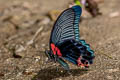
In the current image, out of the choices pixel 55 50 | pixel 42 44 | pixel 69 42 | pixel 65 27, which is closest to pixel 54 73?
pixel 55 50

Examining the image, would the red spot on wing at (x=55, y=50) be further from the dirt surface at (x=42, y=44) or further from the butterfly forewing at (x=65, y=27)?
the dirt surface at (x=42, y=44)

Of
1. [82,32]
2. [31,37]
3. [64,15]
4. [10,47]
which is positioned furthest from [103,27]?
[64,15]

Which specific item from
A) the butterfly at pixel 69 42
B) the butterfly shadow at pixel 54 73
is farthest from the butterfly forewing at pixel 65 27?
the butterfly shadow at pixel 54 73

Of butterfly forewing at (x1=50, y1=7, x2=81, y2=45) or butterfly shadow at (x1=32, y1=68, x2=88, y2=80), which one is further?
butterfly shadow at (x1=32, y1=68, x2=88, y2=80)

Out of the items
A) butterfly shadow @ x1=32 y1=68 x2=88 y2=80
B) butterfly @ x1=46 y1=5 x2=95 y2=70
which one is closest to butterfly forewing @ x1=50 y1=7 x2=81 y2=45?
butterfly @ x1=46 y1=5 x2=95 y2=70

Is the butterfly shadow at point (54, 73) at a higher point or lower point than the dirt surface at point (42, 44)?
lower

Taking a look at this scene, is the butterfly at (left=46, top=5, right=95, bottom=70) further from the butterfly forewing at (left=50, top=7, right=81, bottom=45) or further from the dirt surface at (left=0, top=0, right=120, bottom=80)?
the dirt surface at (left=0, top=0, right=120, bottom=80)
